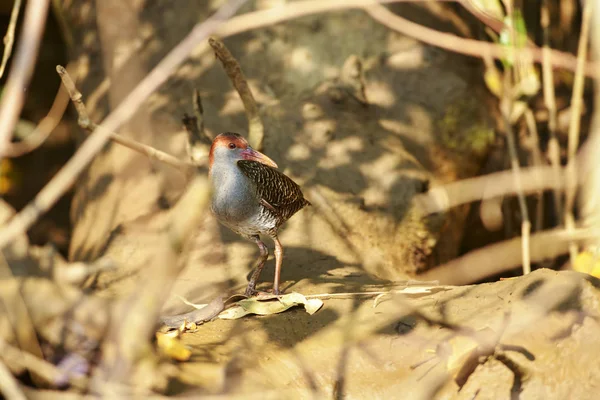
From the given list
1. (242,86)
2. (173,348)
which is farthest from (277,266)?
(242,86)

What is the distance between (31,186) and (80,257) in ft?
10.8

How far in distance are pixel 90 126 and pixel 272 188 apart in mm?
1415

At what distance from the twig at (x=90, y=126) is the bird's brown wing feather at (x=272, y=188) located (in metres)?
0.92

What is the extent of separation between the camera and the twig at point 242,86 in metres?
5.50

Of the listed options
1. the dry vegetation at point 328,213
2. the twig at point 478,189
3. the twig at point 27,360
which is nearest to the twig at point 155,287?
the dry vegetation at point 328,213

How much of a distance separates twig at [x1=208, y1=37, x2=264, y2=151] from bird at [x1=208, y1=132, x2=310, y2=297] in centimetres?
95

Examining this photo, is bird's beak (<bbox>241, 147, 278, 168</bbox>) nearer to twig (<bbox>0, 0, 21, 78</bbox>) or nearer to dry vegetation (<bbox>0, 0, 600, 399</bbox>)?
dry vegetation (<bbox>0, 0, 600, 399</bbox>)

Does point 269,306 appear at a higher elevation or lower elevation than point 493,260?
higher

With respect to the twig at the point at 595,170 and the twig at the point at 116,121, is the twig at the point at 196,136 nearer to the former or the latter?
the twig at the point at 595,170

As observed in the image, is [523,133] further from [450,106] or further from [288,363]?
[288,363]

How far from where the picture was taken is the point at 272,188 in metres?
4.89

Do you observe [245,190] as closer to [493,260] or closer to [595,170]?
[595,170]

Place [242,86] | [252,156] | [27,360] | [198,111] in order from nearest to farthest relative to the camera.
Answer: [27,360], [252,156], [242,86], [198,111]

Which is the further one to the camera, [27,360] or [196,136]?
[196,136]
